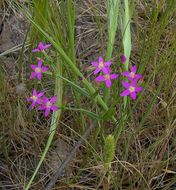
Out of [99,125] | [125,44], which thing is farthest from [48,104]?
[125,44]

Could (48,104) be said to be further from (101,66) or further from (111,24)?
(111,24)

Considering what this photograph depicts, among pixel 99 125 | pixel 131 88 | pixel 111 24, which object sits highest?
pixel 111 24

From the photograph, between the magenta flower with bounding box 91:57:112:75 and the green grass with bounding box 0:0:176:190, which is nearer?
the magenta flower with bounding box 91:57:112:75

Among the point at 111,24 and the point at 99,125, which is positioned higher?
the point at 111,24

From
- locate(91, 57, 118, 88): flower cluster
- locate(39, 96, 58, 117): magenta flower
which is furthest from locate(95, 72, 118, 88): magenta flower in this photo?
locate(39, 96, 58, 117): magenta flower

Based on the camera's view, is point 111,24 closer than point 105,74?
No

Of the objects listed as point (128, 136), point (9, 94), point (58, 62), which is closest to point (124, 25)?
point (58, 62)

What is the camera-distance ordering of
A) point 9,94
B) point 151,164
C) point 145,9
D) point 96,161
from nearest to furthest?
point 96,161
point 151,164
point 9,94
point 145,9

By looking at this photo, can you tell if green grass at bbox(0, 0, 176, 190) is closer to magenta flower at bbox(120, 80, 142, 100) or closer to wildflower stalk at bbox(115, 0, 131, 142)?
wildflower stalk at bbox(115, 0, 131, 142)

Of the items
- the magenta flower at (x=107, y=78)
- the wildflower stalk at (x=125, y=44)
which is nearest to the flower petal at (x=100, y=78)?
the magenta flower at (x=107, y=78)

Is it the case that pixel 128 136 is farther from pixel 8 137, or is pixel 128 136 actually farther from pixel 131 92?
pixel 8 137

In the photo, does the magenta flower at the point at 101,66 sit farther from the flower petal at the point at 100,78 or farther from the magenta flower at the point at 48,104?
the magenta flower at the point at 48,104
